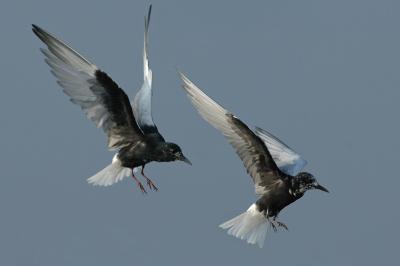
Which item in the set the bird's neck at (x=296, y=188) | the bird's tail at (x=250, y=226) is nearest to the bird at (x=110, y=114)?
the bird's tail at (x=250, y=226)

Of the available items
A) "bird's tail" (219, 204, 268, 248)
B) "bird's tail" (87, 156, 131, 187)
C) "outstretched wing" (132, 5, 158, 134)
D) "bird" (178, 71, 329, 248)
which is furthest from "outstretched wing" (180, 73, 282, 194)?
"bird's tail" (87, 156, 131, 187)

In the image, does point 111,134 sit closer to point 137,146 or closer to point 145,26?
point 137,146

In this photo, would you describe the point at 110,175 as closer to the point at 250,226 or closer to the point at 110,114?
the point at 110,114

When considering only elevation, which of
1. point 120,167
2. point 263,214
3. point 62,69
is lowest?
point 263,214

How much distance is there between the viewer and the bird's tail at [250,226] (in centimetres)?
2361

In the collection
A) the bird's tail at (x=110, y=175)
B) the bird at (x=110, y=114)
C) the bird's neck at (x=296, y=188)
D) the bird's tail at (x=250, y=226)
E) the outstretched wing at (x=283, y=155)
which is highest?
the bird at (x=110, y=114)

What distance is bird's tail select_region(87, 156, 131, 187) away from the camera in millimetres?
25750

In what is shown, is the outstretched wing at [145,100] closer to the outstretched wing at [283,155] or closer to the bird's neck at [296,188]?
the outstretched wing at [283,155]

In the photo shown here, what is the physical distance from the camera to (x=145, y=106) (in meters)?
26.9

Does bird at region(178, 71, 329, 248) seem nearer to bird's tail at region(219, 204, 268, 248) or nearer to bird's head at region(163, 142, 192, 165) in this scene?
bird's tail at region(219, 204, 268, 248)

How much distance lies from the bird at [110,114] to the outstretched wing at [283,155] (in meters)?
1.99

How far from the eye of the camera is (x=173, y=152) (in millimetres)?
24625

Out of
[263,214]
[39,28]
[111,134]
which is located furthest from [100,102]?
[263,214]

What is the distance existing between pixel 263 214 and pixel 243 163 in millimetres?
1218
